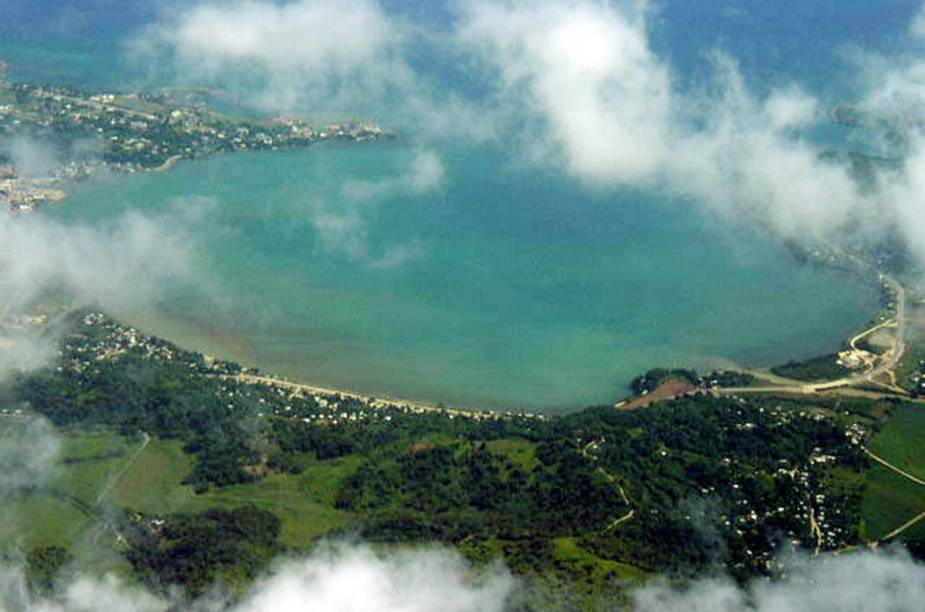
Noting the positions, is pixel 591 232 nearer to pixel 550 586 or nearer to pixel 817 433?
pixel 817 433

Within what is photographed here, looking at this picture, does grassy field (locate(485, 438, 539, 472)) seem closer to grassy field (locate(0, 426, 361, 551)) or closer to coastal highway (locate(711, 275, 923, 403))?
grassy field (locate(0, 426, 361, 551))

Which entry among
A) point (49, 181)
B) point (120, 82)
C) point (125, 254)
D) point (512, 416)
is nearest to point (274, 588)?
point (512, 416)

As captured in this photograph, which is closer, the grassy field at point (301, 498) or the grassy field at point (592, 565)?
the grassy field at point (592, 565)

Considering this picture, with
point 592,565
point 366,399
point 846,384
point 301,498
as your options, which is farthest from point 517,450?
point 846,384

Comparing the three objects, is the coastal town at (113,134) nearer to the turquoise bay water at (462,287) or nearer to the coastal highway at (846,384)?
the turquoise bay water at (462,287)

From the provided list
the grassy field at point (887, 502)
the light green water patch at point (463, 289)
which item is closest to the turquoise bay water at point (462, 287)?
the light green water patch at point (463, 289)

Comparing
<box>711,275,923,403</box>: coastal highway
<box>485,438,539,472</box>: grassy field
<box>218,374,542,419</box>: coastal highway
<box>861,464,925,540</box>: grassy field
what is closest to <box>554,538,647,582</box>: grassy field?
<box>485,438,539,472</box>: grassy field
